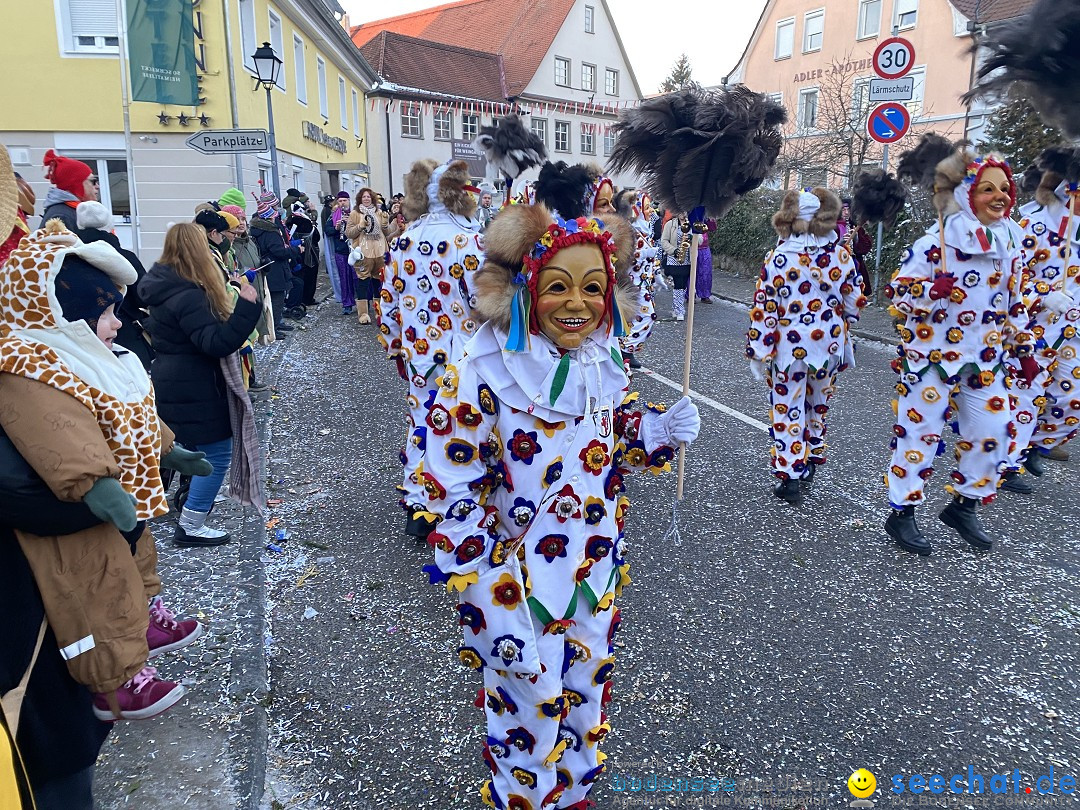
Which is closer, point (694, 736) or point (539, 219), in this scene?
point (539, 219)

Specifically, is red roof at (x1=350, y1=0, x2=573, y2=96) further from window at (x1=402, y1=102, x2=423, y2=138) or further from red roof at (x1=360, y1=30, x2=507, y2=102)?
window at (x1=402, y1=102, x2=423, y2=138)

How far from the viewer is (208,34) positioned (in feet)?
42.7

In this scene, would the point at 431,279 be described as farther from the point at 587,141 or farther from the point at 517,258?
the point at 587,141

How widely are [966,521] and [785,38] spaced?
33.4 m

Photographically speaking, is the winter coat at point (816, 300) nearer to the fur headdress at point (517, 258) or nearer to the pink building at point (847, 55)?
the fur headdress at point (517, 258)

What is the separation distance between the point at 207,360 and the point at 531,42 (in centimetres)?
3938

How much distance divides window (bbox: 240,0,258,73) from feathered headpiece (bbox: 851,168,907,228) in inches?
516

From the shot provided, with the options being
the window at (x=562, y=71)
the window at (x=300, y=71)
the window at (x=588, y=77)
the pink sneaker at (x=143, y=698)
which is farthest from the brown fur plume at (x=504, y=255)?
the window at (x=588, y=77)

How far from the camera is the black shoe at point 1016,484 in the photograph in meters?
5.31

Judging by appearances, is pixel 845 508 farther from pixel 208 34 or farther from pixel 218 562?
pixel 208 34

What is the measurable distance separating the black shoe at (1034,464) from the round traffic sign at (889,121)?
18.0 feet

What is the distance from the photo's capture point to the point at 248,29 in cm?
1466

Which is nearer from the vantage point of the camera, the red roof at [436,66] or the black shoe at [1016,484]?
the black shoe at [1016,484]

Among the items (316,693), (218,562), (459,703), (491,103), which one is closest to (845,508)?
(459,703)
